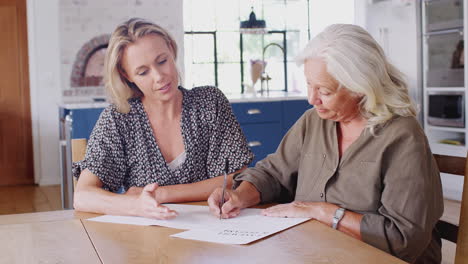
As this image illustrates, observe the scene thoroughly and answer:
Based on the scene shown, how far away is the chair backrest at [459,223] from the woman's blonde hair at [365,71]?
0.17 metres

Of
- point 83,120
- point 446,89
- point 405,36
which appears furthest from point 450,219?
point 83,120

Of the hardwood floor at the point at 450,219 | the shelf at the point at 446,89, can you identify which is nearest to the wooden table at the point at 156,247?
the hardwood floor at the point at 450,219

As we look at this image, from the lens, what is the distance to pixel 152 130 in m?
2.03

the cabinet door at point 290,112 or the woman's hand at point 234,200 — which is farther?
the cabinet door at point 290,112

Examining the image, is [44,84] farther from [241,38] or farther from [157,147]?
[157,147]

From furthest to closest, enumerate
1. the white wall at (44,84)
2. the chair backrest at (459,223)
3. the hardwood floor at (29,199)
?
the white wall at (44,84) → the hardwood floor at (29,199) → the chair backrest at (459,223)

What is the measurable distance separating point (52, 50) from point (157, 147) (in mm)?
4888

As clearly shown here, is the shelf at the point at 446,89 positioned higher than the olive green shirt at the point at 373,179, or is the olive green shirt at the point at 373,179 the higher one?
the shelf at the point at 446,89

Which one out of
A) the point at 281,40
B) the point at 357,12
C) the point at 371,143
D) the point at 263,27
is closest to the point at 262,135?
the point at 263,27

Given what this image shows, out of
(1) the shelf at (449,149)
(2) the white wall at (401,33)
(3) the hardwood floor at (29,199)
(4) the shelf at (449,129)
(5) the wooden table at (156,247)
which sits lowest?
(3) the hardwood floor at (29,199)

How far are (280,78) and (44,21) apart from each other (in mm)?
2942

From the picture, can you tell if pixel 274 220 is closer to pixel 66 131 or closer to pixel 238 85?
pixel 66 131

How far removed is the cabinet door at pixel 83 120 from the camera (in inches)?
185

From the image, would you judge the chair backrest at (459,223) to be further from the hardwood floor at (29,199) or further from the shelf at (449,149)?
the hardwood floor at (29,199)
